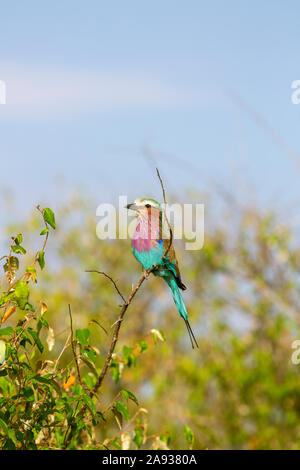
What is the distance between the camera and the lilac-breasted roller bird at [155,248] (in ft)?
12.9

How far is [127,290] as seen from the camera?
13.2 meters

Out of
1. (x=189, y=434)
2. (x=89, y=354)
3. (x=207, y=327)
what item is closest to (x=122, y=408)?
(x=89, y=354)

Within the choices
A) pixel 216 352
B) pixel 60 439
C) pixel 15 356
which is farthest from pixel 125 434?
pixel 216 352

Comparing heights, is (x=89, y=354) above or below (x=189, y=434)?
above

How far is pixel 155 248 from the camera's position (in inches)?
163

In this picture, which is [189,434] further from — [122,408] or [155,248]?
[155,248]

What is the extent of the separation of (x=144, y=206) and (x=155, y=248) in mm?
346

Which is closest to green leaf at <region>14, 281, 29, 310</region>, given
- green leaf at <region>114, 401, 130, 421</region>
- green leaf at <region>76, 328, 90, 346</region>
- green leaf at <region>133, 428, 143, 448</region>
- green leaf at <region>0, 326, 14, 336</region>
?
green leaf at <region>0, 326, 14, 336</region>

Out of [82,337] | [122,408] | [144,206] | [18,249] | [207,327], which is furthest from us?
[207,327]

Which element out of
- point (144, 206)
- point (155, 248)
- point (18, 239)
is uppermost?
point (144, 206)

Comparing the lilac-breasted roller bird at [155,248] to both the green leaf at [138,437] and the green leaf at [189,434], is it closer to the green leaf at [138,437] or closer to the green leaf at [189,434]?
the green leaf at [189,434]

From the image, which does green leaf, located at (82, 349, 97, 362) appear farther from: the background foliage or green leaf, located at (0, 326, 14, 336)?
the background foliage

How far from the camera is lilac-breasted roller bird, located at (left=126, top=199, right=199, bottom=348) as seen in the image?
3.93 meters

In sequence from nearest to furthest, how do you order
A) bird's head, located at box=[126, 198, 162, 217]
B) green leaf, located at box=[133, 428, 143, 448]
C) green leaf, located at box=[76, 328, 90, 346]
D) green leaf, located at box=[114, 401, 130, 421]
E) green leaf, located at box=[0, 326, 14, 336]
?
green leaf, located at box=[0, 326, 14, 336], green leaf, located at box=[76, 328, 90, 346], green leaf, located at box=[114, 401, 130, 421], bird's head, located at box=[126, 198, 162, 217], green leaf, located at box=[133, 428, 143, 448]
